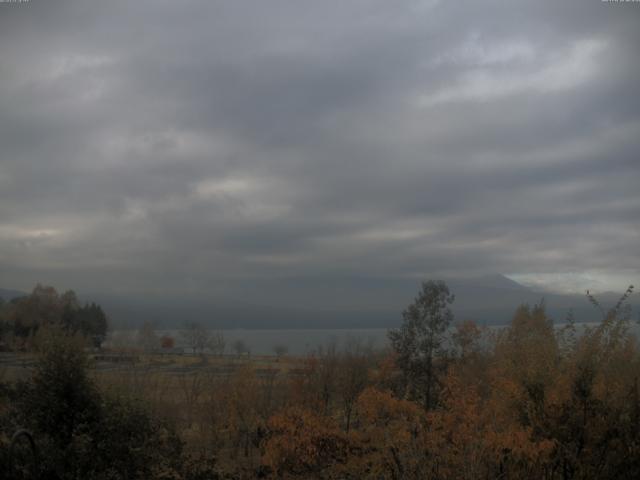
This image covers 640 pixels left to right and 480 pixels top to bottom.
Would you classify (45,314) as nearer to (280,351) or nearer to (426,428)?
(280,351)

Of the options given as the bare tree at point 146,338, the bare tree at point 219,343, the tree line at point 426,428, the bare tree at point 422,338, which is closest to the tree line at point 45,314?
the bare tree at point 146,338

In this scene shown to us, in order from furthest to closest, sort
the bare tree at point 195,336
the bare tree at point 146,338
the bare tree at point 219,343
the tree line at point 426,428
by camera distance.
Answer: the bare tree at point 195,336 → the bare tree at point 146,338 → the bare tree at point 219,343 → the tree line at point 426,428

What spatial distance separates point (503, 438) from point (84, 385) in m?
8.82

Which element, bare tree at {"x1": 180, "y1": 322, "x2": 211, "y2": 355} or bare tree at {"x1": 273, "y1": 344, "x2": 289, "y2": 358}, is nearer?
bare tree at {"x1": 273, "y1": 344, "x2": 289, "y2": 358}

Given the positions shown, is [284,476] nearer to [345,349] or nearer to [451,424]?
[451,424]

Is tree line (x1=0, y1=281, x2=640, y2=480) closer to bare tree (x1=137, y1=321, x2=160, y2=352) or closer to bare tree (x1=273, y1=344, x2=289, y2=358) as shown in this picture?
bare tree (x1=273, y1=344, x2=289, y2=358)

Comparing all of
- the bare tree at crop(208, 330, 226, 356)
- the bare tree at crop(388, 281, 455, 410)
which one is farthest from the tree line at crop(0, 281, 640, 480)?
the bare tree at crop(208, 330, 226, 356)

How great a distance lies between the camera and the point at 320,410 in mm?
20734

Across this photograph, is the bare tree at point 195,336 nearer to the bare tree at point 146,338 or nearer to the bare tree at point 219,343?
the bare tree at point 219,343

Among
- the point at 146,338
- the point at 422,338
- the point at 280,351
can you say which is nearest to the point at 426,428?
the point at 422,338

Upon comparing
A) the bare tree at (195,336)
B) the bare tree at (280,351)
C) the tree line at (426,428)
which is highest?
the tree line at (426,428)

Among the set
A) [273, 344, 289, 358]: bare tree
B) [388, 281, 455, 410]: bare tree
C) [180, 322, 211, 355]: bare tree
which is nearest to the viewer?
[388, 281, 455, 410]: bare tree

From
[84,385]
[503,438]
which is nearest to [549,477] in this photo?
[503,438]

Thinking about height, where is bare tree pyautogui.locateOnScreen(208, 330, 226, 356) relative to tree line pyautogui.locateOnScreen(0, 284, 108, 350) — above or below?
below
